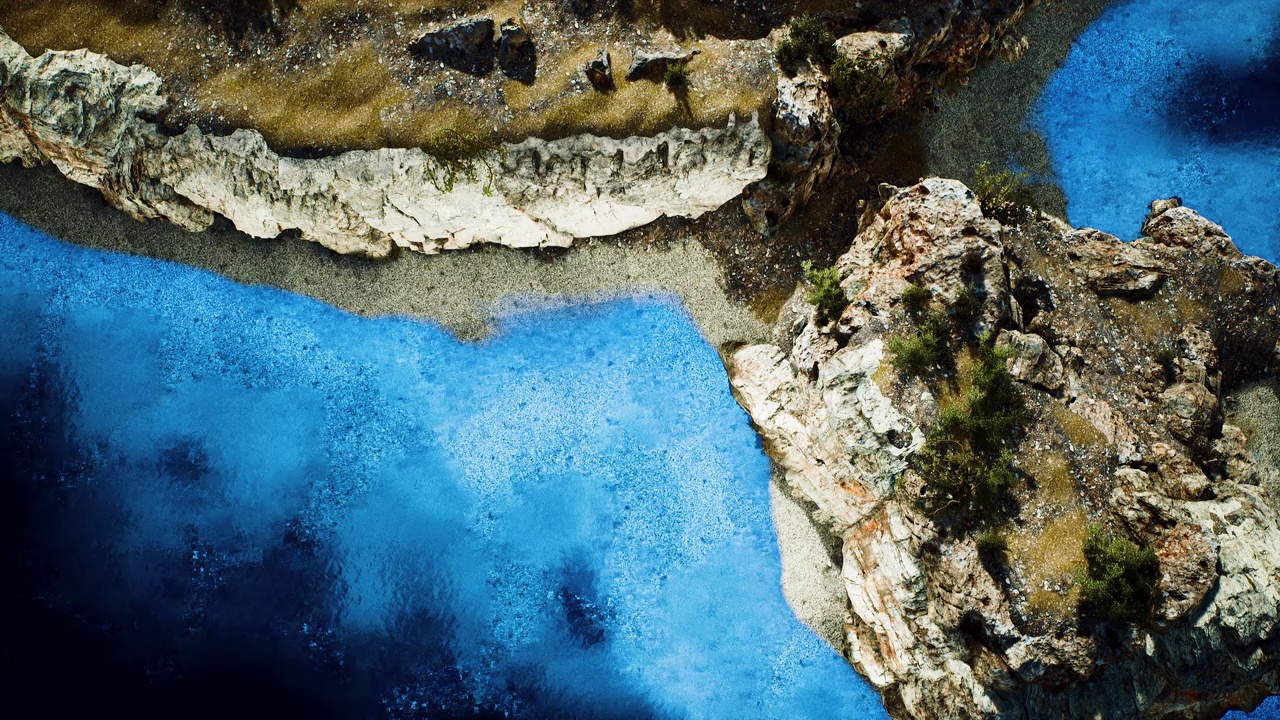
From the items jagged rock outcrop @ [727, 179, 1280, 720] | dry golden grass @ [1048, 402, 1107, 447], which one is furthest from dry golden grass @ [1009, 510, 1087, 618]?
dry golden grass @ [1048, 402, 1107, 447]

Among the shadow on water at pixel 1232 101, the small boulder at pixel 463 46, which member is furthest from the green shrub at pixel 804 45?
the shadow on water at pixel 1232 101

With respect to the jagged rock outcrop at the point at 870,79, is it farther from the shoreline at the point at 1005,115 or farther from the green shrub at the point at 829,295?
the green shrub at the point at 829,295

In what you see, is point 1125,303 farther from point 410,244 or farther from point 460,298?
point 410,244

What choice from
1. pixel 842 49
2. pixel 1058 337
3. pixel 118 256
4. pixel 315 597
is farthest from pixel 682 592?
pixel 118 256

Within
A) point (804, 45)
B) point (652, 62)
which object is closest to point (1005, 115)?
point (804, 45)

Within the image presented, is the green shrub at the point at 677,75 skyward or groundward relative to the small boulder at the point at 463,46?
groundward
